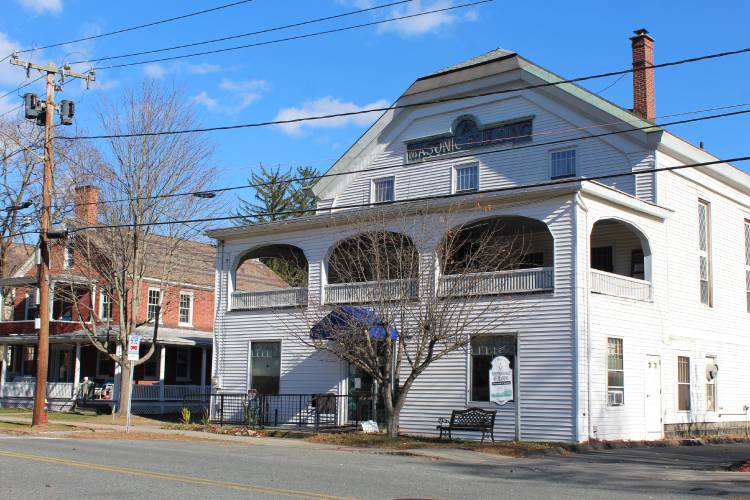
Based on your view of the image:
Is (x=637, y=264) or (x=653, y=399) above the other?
(x=637, y=264)

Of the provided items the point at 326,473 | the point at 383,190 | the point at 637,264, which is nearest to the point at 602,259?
the point at 637,264

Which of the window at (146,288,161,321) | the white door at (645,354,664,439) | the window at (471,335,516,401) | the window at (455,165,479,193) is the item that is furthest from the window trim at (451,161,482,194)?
the window at (146,288,161,321)

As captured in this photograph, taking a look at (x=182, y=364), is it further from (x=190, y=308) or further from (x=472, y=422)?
(x=472, y=422)

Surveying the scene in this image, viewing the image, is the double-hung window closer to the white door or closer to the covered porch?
the white door

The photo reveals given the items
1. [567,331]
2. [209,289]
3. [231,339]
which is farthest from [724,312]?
[209,289]

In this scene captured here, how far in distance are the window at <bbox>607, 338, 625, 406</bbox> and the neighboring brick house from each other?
18052 millimetres

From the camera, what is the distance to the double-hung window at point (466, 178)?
2981 cm

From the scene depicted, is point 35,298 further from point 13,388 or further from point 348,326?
point 348,326

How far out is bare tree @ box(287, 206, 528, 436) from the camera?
22.9 meters

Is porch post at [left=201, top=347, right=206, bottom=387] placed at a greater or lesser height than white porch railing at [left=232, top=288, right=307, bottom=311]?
lesser

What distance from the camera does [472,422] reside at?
75.7 feet

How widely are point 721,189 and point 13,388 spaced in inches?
1262

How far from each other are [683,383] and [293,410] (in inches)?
483

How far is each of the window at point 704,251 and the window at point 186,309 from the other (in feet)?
79.9
